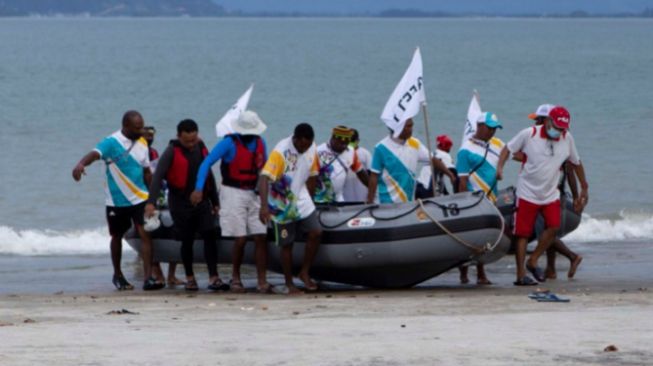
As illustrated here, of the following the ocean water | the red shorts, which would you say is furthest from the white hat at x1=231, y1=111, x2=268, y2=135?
the ocean water

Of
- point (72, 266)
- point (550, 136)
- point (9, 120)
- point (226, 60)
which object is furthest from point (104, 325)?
point (226, 60)

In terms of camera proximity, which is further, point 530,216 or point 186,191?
point 530,216

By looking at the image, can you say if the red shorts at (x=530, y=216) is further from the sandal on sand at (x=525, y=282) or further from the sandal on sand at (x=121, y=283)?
the sandal on sand at (x=121, y=283)

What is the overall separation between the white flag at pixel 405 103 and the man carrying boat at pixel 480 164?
68 centimetres

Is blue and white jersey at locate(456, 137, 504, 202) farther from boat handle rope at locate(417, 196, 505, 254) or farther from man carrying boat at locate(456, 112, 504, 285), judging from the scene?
boat handle rope at locate(417, 196, 505, 254)

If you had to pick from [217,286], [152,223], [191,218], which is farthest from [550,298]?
[152,223]

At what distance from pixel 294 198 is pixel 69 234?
8.22 m

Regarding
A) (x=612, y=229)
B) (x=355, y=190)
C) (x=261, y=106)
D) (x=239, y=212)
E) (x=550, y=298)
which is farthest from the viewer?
(x=261, y=106)

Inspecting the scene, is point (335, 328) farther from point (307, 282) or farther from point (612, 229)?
point (612, 229)

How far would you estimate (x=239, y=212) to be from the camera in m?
11.3

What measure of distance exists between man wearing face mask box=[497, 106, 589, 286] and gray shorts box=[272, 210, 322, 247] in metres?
1.44

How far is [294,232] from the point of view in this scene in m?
11.4

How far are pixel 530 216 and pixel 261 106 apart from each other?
110 feet

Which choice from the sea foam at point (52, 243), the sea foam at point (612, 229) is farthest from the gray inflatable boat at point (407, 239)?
the sea foam at point (612, 229)
